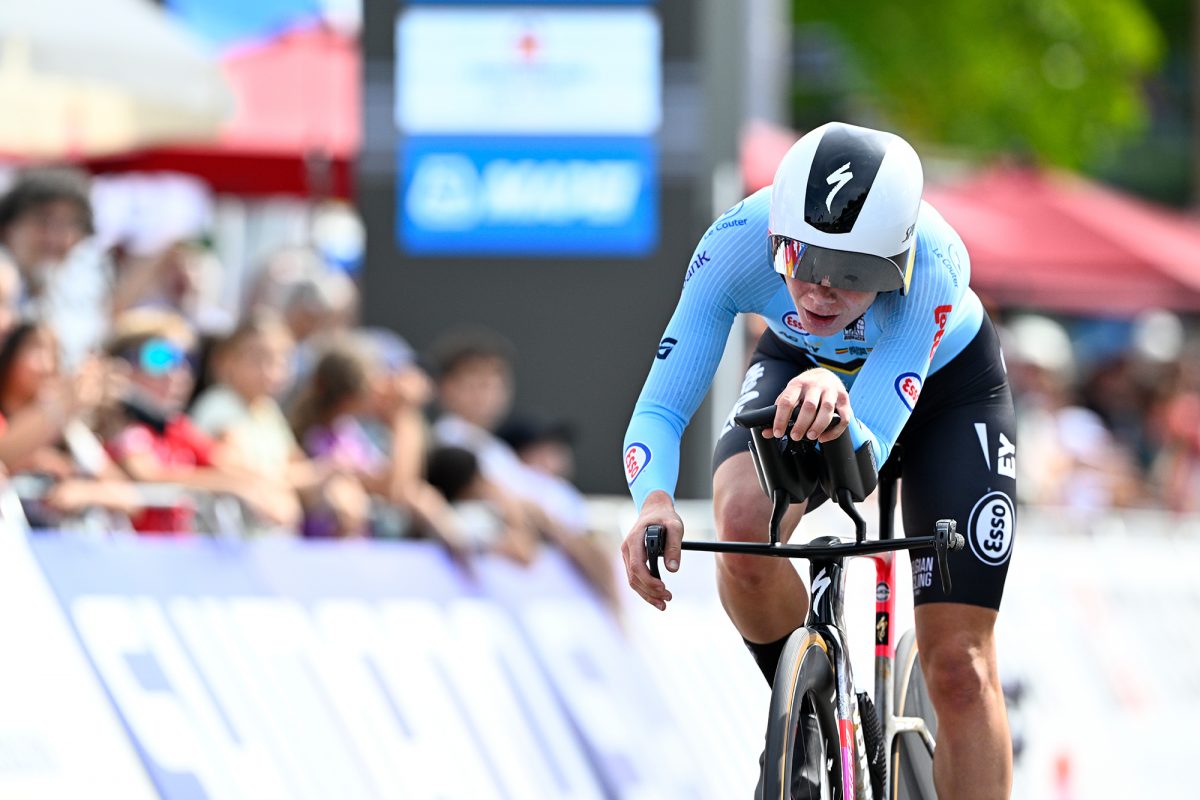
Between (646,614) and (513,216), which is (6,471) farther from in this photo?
(513,216)

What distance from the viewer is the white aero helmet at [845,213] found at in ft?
16.4

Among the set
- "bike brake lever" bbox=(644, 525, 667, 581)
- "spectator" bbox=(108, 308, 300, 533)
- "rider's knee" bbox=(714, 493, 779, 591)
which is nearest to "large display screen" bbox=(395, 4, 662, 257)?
"spectator" bbox=(108, 308, 300, 533)

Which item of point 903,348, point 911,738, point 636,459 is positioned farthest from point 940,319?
point 911,738

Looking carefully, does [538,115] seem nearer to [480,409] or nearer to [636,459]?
[480,409]

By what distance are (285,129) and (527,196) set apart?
289cm

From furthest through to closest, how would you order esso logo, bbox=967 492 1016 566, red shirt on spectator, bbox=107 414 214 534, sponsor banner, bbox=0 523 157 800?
red shirt on spectator, bbox=107 414 214 534 → sponsor banner, bbox=0 523 157 800 → esso logo, bbox=967 492 1016 566

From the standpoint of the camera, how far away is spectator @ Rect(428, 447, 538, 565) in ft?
27.1

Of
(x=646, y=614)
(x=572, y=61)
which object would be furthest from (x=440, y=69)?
(x=646, y=614)

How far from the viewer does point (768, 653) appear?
5703 mm

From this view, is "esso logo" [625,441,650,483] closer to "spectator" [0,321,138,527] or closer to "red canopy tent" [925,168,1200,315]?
"spectator" [0,321,138,527]

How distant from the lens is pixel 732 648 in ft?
29.5

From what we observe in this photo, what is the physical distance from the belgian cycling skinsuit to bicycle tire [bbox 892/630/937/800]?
36 cm

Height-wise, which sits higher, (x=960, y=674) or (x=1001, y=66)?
(x=960, y=674)

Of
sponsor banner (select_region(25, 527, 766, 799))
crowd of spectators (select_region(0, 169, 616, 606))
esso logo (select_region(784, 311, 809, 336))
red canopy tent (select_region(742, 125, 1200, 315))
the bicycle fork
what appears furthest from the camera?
red canopy tent (select_region(742, 125, 1200, 315))
